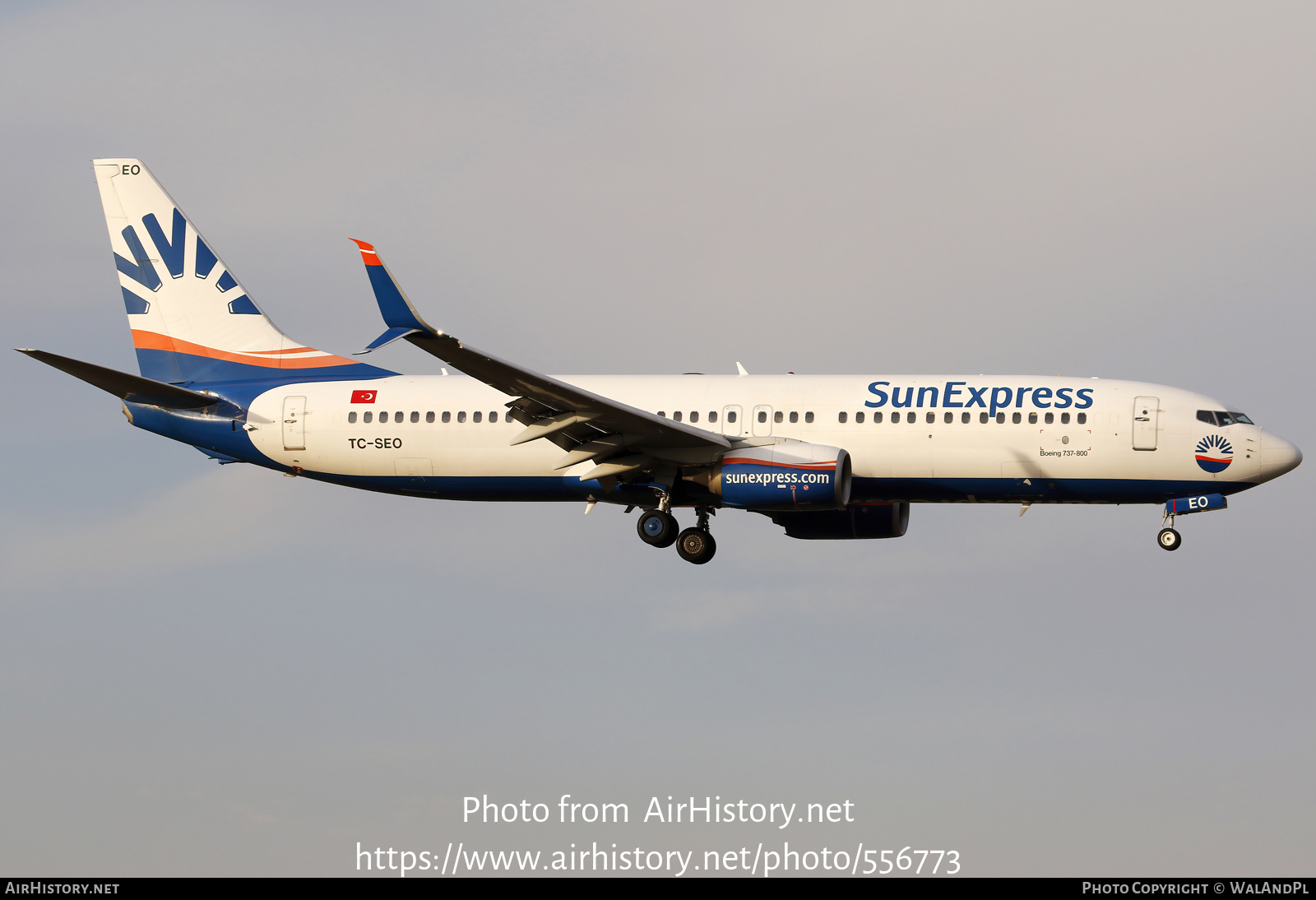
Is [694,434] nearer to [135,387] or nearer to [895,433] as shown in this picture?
[895,433]

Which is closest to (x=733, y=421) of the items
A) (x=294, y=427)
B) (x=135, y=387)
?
(x=294, y=427)

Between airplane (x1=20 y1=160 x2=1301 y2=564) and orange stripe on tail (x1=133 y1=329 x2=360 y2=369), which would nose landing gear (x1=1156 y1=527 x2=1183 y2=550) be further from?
orange stripe on tail (x1=133 y1=329 x2=360 y2=369)

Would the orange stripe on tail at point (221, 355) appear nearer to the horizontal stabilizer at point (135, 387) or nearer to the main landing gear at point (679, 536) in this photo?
the horizontal stabilizer at point (135, 387)

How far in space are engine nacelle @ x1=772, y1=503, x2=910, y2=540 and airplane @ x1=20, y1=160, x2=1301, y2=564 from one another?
0.05 meters

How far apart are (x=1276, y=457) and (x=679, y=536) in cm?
1447

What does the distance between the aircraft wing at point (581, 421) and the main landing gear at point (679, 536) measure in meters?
1.70

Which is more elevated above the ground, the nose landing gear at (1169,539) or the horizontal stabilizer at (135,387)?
the horizontal stabilizer at (135,387)

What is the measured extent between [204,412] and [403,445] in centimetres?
585

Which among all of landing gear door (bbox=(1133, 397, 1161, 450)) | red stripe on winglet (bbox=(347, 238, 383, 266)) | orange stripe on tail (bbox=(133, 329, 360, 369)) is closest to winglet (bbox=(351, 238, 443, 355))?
red stripe on winglet (bbox=(347, 238, 383, 266))

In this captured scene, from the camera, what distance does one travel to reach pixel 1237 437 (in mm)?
35625

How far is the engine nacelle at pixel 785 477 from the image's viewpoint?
34781 mm

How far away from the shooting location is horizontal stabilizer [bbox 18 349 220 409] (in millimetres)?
36281

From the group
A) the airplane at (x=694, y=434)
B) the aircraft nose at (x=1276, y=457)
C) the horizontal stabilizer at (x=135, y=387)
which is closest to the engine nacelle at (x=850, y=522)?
the airplane at (x=694, y=434)

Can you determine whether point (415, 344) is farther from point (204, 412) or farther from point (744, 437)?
point (204, 412)
